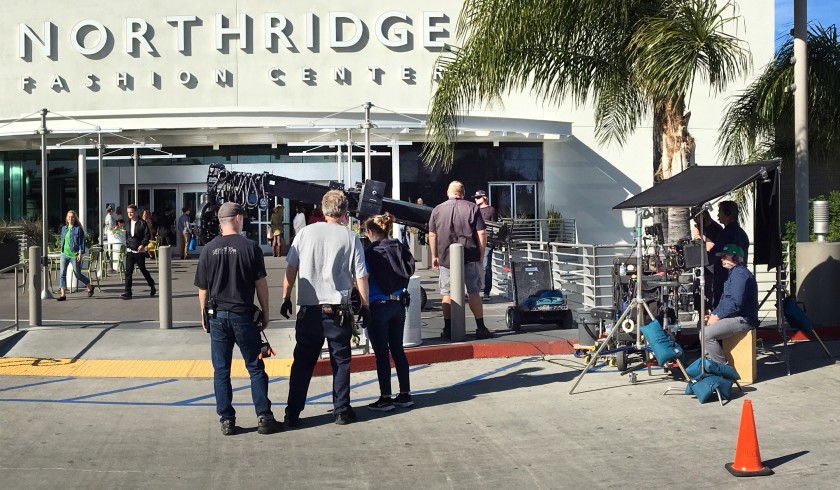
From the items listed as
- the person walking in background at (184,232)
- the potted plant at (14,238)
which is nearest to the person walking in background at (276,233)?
the person walking in background at (184,232)

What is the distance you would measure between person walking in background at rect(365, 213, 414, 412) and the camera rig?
4.91 meters

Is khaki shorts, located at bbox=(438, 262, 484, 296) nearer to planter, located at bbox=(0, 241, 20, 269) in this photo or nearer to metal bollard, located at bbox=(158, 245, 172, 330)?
metal bollard, located at bbox=(158, 245, 172, 330)

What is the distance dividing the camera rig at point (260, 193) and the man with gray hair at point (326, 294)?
18.1 ft

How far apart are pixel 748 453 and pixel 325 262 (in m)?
3.55

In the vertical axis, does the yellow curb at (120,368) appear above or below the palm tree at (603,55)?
below

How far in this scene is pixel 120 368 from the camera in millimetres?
11195

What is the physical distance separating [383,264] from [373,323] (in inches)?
20.7

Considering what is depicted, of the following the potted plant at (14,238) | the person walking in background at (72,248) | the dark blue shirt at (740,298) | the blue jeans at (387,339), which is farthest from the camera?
the potted plant at (14,238)

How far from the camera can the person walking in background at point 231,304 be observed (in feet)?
26.0

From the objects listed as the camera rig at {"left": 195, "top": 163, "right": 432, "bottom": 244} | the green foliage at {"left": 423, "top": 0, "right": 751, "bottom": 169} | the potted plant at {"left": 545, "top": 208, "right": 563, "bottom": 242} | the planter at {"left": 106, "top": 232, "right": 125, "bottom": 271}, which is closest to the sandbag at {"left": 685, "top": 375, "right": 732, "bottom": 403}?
the green foliage at {"left": 423, "top": 0, "right": 751, "bottom": 169}

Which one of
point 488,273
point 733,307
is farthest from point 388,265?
point 488,273

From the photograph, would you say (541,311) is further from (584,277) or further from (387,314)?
(387,314)

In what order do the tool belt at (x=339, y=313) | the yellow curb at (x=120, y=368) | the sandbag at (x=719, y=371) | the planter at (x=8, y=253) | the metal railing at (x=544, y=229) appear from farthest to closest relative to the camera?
the metal railing at (x=544, y=229) → the planter at (x=8, y=253) → the yellow curb at (x=120, y=368) → the sandbag at (x=719, y=371) → the tool belt at (x=339, y=313)

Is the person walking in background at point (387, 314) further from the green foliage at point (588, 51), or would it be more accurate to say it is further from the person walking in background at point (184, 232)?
the person walking in background at point (184, 232)
